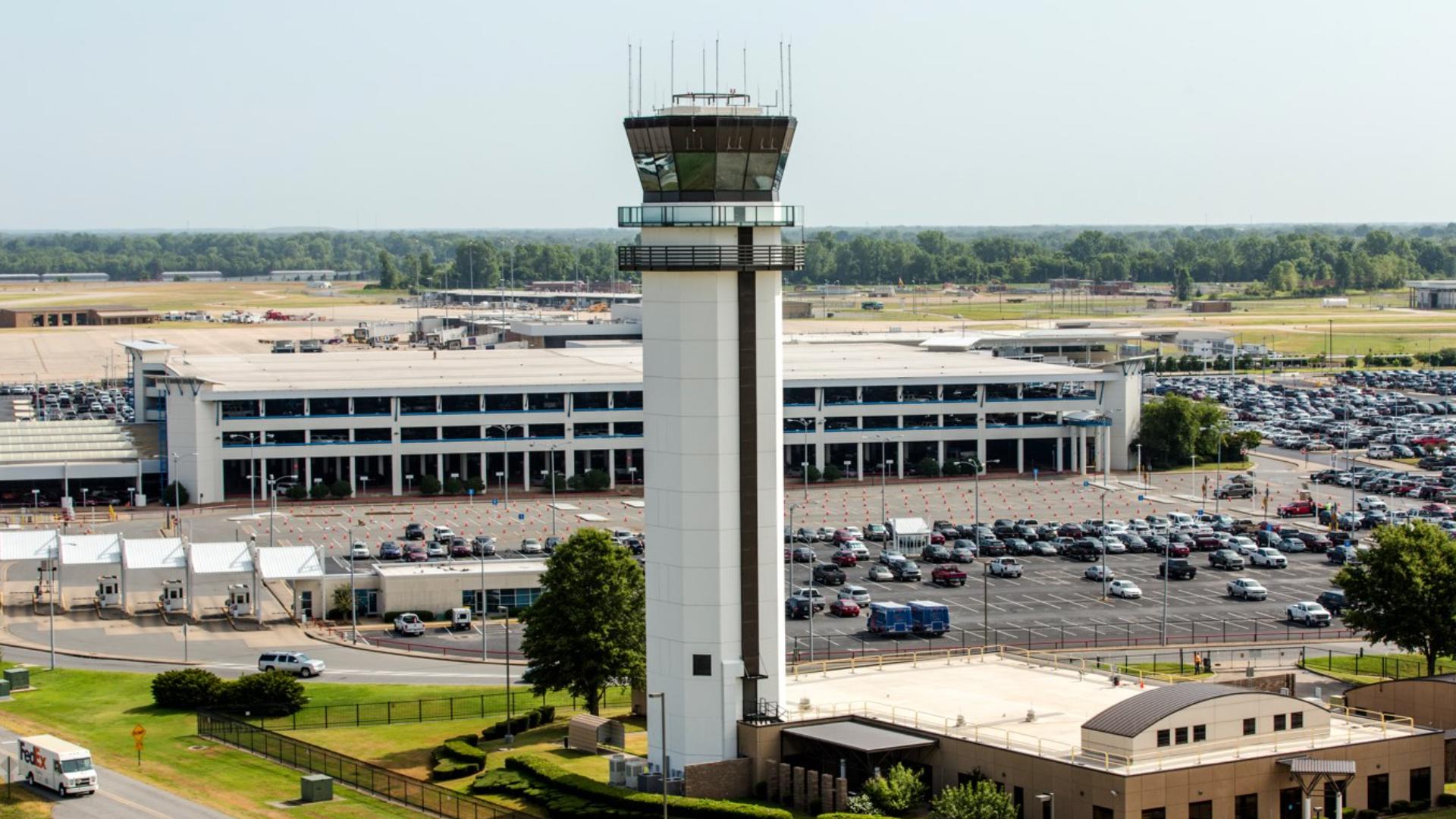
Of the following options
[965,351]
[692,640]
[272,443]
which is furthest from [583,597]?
[965,351]

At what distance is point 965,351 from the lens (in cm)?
19312

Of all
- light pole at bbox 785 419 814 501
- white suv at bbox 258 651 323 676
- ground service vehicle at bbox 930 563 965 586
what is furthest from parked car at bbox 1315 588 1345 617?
light pole at bbox 785 419 814 501

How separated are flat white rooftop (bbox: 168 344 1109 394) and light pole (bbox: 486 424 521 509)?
3.09 meters

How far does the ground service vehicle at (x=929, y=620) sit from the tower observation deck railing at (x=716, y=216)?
40.7 metres

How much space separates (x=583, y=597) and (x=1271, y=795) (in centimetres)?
2743

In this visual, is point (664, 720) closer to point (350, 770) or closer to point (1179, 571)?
point (350, 770)

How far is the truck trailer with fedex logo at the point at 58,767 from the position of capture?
65938mm

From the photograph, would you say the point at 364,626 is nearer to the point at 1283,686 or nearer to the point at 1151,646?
the point at 1151,646

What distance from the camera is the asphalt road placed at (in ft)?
209

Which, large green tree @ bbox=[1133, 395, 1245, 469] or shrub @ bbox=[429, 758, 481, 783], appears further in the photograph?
large green tree @ bbox=[1133, 395, 1245, 469]

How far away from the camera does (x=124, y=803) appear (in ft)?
214

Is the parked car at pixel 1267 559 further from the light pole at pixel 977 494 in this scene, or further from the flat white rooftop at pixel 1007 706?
the flat white rooftop at pixel 1007 706

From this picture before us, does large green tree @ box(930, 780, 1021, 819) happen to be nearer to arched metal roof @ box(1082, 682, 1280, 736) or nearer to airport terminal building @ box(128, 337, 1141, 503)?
arched metal roof @ box(1082, 682, 1280, 736)

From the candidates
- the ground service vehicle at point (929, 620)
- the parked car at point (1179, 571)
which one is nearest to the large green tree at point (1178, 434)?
the parked car at point (1179, 571)
